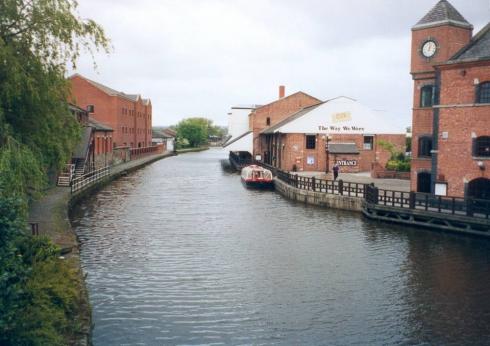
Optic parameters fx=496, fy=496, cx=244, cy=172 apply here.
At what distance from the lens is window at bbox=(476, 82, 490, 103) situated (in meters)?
24.7

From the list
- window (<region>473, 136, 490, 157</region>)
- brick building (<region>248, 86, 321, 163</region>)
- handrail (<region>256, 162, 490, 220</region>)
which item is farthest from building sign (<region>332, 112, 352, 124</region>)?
window (<region>473, 136, 490, 157</region>)

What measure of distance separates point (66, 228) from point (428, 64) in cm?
2200

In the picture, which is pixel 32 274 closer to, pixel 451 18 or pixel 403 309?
pixel 403 309

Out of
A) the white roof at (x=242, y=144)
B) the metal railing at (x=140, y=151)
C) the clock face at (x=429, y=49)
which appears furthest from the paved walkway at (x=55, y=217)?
the metal railing at (x=140, y=151)

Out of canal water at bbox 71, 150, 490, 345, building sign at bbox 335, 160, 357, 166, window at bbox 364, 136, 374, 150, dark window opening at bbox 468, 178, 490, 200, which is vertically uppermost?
window at bbox 364, 136, 374, 150

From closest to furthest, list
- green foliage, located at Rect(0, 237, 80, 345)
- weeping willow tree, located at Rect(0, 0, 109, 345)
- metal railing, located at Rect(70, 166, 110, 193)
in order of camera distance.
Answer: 1. green foliage, located at Rect(0, 237, 80, 345)
2. weeping willow tree, located at Rect(0, 0, 109, 345)
3. metal railing, located at Rect(70, 166, 110, 193)

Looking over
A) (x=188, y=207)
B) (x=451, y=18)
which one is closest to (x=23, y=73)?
(x=188, y=207)

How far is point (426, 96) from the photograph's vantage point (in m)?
30.0

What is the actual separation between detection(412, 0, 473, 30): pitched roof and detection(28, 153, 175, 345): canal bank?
894 inches

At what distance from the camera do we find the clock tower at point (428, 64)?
28500mm

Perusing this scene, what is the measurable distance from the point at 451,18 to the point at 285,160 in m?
23.7

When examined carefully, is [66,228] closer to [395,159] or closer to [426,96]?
[426,96]

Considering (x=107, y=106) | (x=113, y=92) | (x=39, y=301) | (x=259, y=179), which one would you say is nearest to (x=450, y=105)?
(x=259, y=179)

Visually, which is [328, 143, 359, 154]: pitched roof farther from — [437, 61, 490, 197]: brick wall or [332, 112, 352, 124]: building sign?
[437, 61, 490, 197]: brick wall
